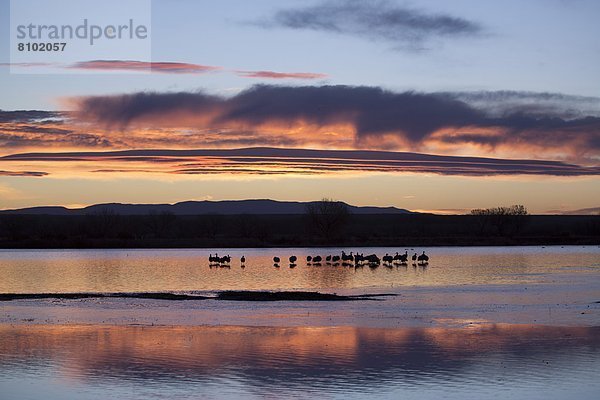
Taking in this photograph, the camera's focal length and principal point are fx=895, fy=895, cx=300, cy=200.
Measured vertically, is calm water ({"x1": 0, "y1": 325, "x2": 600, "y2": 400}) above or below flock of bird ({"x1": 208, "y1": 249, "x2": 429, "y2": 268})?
below

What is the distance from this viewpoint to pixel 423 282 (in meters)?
43.9

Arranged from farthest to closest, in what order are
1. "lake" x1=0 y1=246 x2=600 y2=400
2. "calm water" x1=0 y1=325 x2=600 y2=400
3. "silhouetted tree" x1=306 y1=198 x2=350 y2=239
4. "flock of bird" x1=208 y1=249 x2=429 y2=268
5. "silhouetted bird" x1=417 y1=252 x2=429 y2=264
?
Result: 1. "silhouetted tree" x1=306 y1=198 x2=350 y2=239
2. "silhouetted bird" x1=417 y1=252 x2=429 y2=264
3. "flock of bird" x1=208 y1=249 x2=429 y2=268
4. "lake" x1=0 y1=246 x2=600 y2=400
5. "calm water" x1=0 y1=325 x2=600 y2=400

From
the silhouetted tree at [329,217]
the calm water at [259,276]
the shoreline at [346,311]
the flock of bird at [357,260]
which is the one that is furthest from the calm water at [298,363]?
the silhouetted tree at [329,217]

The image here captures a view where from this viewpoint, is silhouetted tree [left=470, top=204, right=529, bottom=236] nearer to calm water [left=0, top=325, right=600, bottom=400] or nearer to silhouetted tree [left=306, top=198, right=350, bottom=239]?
silhouetted tree [left=306, top=198, right=350, bottom=239]

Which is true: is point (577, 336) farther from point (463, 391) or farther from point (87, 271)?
point (87, 271)

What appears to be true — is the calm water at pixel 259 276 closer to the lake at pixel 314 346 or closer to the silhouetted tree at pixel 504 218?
the lake at pixel 314 346

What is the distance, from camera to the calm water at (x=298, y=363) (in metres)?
16.5

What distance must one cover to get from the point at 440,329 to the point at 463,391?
836cm

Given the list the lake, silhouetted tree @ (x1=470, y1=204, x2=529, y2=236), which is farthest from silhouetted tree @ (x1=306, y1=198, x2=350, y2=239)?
the lake

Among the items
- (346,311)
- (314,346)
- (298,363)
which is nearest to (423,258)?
(346,311)

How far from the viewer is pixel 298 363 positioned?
19281 millimetres

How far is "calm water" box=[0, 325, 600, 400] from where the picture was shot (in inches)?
648

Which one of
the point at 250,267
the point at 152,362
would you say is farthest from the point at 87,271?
the point at 152,362

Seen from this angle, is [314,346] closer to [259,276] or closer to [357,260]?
[259,276]
